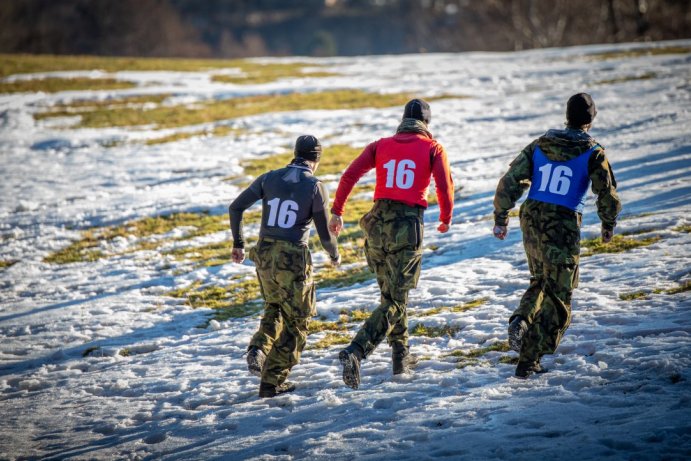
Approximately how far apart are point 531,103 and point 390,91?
7208 millimetres

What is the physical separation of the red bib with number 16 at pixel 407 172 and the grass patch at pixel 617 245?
4.46m

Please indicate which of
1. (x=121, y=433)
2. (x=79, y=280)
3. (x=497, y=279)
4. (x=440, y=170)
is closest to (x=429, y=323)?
(x=497, y=279)

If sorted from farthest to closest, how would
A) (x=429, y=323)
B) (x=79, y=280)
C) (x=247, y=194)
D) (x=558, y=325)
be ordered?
(x=79, y=280), (x=429, y=323), (x=247, y=194), (x=558, y=325)

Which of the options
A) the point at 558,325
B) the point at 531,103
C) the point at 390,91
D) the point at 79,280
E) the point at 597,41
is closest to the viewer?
the point at 558,325

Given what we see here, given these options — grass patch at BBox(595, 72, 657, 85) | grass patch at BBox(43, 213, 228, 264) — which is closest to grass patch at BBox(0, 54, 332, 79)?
grass patch at BBox(595, 72, 657, 85)

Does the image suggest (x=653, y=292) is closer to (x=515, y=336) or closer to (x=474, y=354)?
(x=474, y=354)

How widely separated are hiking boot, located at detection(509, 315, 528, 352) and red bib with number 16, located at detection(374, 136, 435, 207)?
1.36 metres

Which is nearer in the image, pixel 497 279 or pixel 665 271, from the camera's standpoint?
pixel 665 271

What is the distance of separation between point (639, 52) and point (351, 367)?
30413mm

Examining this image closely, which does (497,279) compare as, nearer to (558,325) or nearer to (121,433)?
(558,325)

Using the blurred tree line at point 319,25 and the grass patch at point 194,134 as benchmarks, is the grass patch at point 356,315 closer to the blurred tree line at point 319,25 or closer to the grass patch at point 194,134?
the grass patch at point 194,134

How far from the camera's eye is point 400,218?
591 cm

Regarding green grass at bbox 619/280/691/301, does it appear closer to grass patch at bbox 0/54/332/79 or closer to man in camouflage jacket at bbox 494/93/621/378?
man in camouflage jacket at bbox 494/93/621/378

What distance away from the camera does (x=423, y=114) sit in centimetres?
616
